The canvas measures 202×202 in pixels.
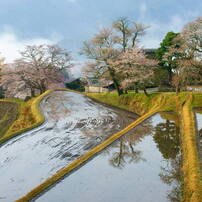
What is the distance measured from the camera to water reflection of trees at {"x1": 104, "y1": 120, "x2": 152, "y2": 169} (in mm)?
9961

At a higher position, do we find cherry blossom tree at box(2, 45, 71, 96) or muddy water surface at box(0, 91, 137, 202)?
cherry blossom tree at box(2, 45, 71, 96)

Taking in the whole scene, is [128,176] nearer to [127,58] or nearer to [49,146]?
[49,146]

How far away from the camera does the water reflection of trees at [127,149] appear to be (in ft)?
32.7

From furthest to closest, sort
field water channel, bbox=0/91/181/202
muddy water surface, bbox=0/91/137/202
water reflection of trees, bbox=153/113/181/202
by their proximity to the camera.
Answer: muddy water surface, bbox=0/91/137/202 → water reflection of trees, bbox=153/113/181/202 → field water channel, bbox=0/91/181/202

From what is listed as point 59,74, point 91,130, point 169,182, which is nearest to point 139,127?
point 91,130

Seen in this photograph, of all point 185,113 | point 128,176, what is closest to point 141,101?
point 185,113

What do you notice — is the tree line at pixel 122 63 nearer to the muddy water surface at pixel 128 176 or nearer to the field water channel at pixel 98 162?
the field water channel at pixel 98 162

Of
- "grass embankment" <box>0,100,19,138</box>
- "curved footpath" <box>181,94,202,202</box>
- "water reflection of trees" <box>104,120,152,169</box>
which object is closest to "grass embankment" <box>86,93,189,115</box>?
"water reflection of trees" <box>104,120,152,169</box>

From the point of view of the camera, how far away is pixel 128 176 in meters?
8.43

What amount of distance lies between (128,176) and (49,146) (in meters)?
6.45

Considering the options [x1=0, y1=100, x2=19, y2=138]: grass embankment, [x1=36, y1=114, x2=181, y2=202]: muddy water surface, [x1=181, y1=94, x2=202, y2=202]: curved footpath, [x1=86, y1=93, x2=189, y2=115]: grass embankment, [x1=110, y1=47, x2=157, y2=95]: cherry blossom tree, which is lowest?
[x1=0, y1=100, x2=19, y2=138]: grass embankment

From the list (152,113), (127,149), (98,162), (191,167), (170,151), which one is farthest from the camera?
(152,113)

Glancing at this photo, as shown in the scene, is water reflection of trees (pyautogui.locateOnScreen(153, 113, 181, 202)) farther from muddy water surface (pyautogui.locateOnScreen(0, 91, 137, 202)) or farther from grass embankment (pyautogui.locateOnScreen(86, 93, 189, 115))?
grass embankment (pyautogui.locateOnScreen(86, 93, 189, 115))

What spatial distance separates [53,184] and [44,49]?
3324 cm
